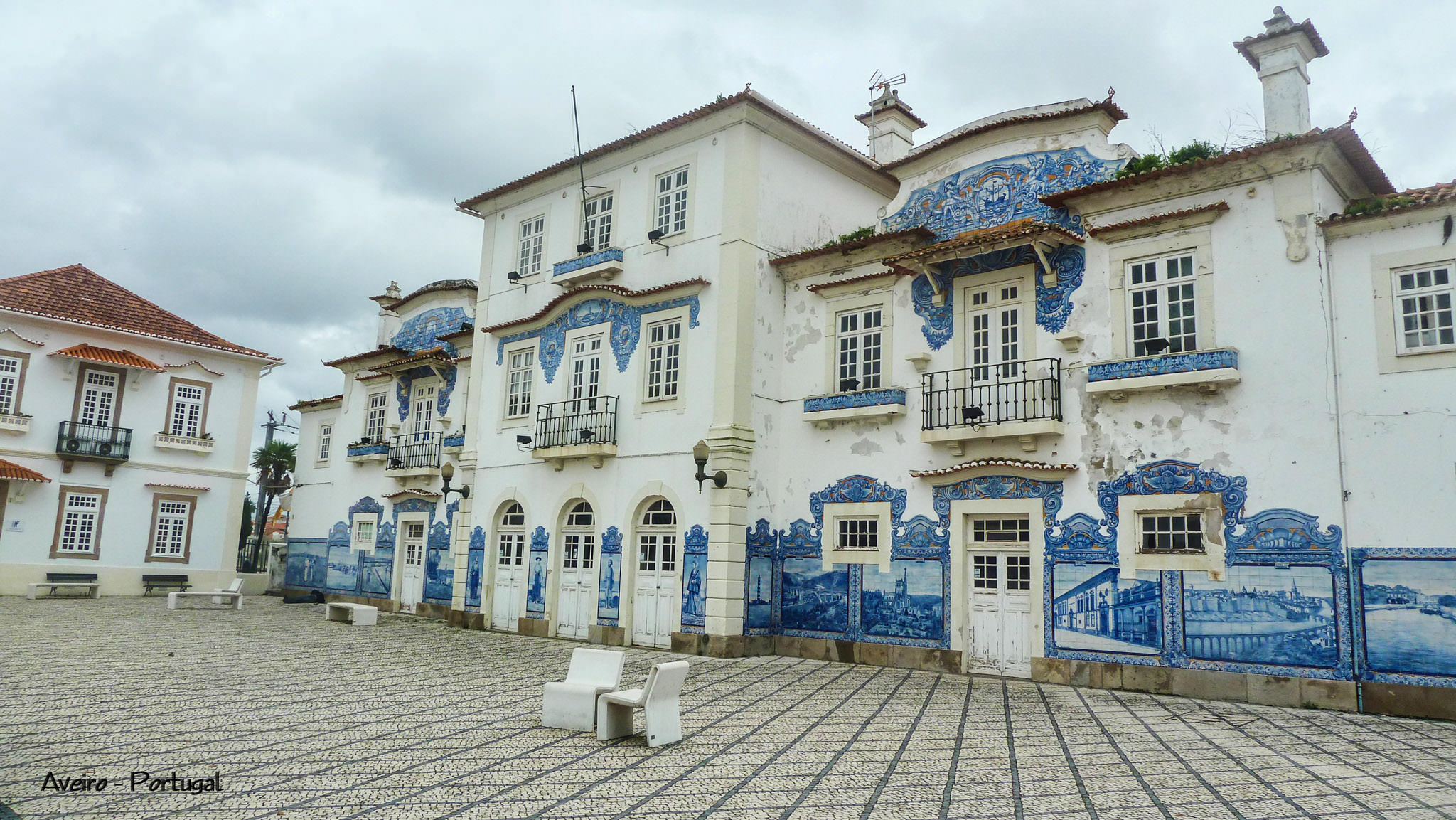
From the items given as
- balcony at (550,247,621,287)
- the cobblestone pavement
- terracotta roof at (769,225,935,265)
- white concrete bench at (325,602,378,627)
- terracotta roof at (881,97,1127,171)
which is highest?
terracotta roof at (881,97,1127,171)

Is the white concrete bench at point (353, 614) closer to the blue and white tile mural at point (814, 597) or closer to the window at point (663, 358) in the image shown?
the window at point (663, 358)

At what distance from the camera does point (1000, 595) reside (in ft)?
42.1

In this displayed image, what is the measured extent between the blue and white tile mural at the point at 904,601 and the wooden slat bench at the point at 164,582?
19645 mm

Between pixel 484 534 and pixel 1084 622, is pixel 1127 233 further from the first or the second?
pixel 484 534

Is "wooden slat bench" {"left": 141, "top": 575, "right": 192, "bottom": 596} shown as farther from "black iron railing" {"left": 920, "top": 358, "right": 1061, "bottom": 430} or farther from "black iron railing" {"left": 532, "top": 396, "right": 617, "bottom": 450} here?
"black iron railing" {"left": 920, "top": 358, "right": 1061, "bottom": 430}

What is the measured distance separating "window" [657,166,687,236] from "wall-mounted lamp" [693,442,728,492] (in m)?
4.13

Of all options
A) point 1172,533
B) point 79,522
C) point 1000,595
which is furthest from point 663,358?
point 79,522

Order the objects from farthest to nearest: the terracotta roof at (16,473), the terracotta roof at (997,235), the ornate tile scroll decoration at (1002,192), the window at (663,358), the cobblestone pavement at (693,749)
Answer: the terracotta roof at (16,473), the window at (663,358), the ornate tile scroll decoration at (1002,192), the terracotta roof at (997,235), the cobblestone pavement at (693,749)

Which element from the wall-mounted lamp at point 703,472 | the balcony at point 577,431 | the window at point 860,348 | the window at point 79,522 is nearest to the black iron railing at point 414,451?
the balcony at point 577,431

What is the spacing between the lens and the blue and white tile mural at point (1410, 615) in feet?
31.4

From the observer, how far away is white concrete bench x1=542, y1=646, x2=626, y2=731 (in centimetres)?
816

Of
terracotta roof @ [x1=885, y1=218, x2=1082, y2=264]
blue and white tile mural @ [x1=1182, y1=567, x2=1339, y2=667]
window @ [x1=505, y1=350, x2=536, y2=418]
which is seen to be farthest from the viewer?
window @ [x1=505, y1=350, x2=536, y2=418]

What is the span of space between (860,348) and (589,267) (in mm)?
5476

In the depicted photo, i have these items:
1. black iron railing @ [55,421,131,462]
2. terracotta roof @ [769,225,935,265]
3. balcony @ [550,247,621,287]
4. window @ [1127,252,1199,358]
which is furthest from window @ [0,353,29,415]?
window @ [1127,252,1199,358]
